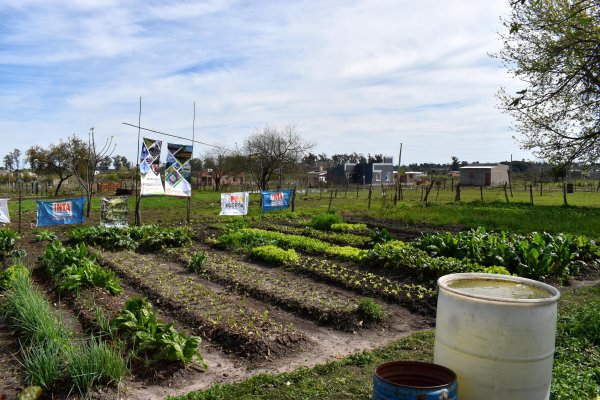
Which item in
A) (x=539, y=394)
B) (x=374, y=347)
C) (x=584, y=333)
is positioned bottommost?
(x=374, y=347)

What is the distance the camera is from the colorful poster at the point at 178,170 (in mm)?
16859

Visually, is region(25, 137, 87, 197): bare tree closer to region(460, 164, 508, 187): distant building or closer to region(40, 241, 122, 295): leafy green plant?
region(40, 241, 122, 295): leafy green plant

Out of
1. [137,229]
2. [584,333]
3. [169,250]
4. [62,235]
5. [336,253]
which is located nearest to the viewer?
[584,333]

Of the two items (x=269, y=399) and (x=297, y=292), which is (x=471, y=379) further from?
(x=297, y=292)

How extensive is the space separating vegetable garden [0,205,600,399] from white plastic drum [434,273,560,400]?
2624 mm

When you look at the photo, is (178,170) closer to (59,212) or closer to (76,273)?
(59,212)

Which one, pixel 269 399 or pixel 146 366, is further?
pixel 146 366

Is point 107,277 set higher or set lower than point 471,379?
lower

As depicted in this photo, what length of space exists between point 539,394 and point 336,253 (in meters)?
8.60

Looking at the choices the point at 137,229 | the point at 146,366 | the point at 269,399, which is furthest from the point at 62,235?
the point at 269,399

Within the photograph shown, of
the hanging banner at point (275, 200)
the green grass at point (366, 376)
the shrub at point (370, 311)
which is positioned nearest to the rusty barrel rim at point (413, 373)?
the green grass at point (366, 376)

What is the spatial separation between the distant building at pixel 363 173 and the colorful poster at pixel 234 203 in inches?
2113

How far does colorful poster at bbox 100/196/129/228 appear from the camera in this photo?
1568cm

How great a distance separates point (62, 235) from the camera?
15.5m
